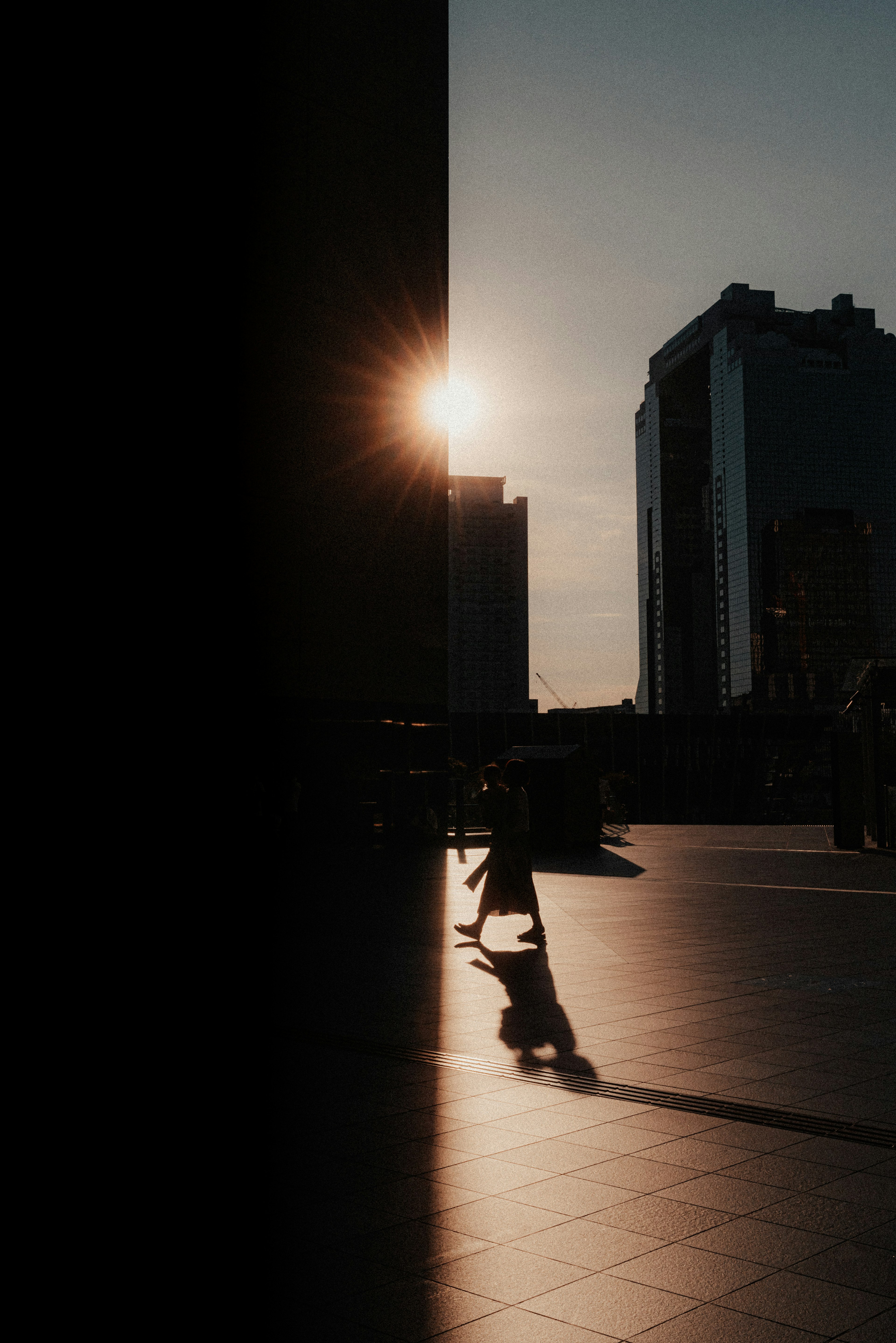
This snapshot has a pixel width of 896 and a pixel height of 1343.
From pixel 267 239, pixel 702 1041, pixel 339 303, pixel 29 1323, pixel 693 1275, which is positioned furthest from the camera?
pixel 339 303

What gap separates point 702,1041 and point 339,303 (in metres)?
18.4

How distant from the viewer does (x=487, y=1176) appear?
4.41 m

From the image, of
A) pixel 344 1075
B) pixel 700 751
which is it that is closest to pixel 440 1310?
pixel 344 1075

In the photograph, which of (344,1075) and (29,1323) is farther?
(344,1075)

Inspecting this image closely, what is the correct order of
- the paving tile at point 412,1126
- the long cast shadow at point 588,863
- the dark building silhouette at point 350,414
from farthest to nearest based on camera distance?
1. the dark building silhouette at point 350,414
2. the long cast shadow at point 588,863
3. the paving tile at point 412,1126

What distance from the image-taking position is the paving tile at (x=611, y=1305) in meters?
3.15

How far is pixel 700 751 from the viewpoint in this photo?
323ft

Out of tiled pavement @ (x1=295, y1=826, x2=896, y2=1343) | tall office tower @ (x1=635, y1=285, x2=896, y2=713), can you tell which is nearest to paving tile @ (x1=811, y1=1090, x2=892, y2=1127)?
tiled pavement @ (x1=295, y1=826, x2=896, y2=1343)

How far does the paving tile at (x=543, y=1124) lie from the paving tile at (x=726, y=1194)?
77cm

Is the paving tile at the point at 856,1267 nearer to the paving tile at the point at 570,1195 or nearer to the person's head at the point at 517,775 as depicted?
the paving tile at the point at 570,1195

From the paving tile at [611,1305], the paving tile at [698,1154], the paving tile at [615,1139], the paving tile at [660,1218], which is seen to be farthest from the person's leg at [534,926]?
the paving tile at [611,1305]

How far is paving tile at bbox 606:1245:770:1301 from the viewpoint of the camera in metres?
3.38

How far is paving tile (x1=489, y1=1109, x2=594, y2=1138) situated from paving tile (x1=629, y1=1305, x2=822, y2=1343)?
1732 mm

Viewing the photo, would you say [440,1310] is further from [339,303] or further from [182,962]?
[339,303]
